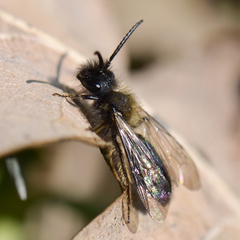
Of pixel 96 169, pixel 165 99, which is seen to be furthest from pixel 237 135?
pixel 96 169

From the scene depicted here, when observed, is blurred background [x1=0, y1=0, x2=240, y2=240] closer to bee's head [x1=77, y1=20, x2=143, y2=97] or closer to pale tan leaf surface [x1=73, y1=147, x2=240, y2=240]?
pale tan leaf surface [x1=73, y1=147, x2=240, y2=240]

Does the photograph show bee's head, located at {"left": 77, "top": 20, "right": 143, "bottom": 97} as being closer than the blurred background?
Yes

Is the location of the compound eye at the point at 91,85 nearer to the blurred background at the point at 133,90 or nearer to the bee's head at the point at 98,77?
the bee's head at the point at 98,77

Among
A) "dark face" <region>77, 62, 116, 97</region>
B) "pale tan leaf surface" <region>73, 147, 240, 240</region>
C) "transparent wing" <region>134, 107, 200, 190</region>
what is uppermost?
"dark face" <region>77, 62, 116, 97</region>

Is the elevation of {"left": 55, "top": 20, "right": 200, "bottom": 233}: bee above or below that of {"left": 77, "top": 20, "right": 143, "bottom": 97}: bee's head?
below

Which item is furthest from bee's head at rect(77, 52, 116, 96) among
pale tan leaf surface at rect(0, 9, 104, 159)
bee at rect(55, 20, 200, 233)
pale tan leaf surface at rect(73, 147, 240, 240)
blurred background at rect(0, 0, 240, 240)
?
pale tan leaf surface at rect(73, 147, 240, 240)

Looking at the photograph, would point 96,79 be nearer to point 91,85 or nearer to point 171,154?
point 91,85

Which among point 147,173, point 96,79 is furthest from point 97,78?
point 147,173
